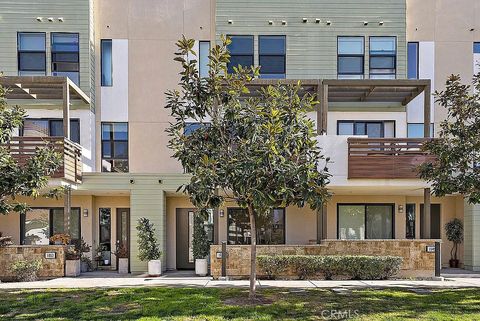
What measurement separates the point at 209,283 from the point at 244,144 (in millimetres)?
5386

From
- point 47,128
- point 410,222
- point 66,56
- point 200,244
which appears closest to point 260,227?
point 200,244

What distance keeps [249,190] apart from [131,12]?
10.9 metres

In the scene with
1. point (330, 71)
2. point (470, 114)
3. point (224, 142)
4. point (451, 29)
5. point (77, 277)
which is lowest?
point (77, 277)

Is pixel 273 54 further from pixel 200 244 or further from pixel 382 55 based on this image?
pixel 200 244

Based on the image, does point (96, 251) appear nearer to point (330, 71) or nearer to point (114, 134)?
point (114, 134)

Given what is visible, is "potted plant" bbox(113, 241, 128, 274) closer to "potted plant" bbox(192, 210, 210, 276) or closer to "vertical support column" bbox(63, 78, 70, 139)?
"potted plant" bbox(192, 210, 210, 276)

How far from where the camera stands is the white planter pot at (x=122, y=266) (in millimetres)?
14242

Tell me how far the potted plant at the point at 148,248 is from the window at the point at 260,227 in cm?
306

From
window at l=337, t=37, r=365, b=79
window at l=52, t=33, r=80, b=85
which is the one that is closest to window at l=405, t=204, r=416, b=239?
window at l=337, t=37, r=365, b=79

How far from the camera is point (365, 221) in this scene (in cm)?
1573

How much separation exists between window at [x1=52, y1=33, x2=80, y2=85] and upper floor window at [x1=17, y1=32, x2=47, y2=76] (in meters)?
0.40

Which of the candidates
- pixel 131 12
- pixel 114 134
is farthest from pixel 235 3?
pixel 114 134

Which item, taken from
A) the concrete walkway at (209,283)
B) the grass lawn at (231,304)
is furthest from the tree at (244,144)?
the concrete walkway at (209,283)

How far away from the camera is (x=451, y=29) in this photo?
1572cm
